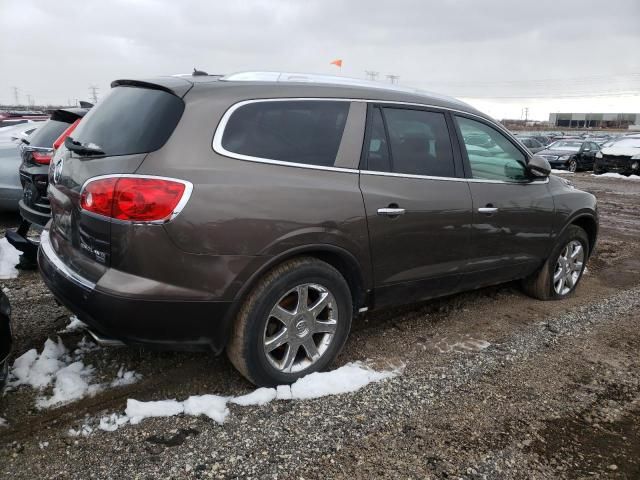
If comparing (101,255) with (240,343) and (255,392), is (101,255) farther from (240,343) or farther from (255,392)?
(255,392)

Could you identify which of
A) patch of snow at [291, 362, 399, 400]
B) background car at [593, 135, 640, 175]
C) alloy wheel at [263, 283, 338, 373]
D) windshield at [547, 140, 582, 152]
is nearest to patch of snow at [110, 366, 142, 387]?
alloy wheel at [263, 283, 338, 373]

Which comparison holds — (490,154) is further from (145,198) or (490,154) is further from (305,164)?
(145,198)

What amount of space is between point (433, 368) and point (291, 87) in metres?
2.02

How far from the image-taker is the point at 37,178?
16.8 ft

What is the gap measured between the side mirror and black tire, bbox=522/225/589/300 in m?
0.79

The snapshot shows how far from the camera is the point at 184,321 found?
104 inches

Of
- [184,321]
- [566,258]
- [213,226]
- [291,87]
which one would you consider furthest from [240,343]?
[566,258]

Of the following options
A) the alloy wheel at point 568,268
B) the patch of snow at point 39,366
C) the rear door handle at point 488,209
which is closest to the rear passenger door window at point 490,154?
the rear door handle at point 488,209

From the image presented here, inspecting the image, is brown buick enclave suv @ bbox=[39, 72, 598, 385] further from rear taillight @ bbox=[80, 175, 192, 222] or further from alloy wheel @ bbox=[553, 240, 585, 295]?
alloy wheel @ bbox=[553, 240, 585, 295]

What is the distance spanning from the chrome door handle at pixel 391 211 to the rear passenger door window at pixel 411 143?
26 centimetres

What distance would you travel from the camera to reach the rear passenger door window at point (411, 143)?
10.9 ft

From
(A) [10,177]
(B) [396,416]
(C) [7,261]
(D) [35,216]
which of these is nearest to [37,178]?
(D) [35,216]

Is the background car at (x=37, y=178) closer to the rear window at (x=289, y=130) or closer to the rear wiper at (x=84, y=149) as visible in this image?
the rear wiper at (x=84, y=149)

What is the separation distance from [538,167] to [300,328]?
99.3 inches
